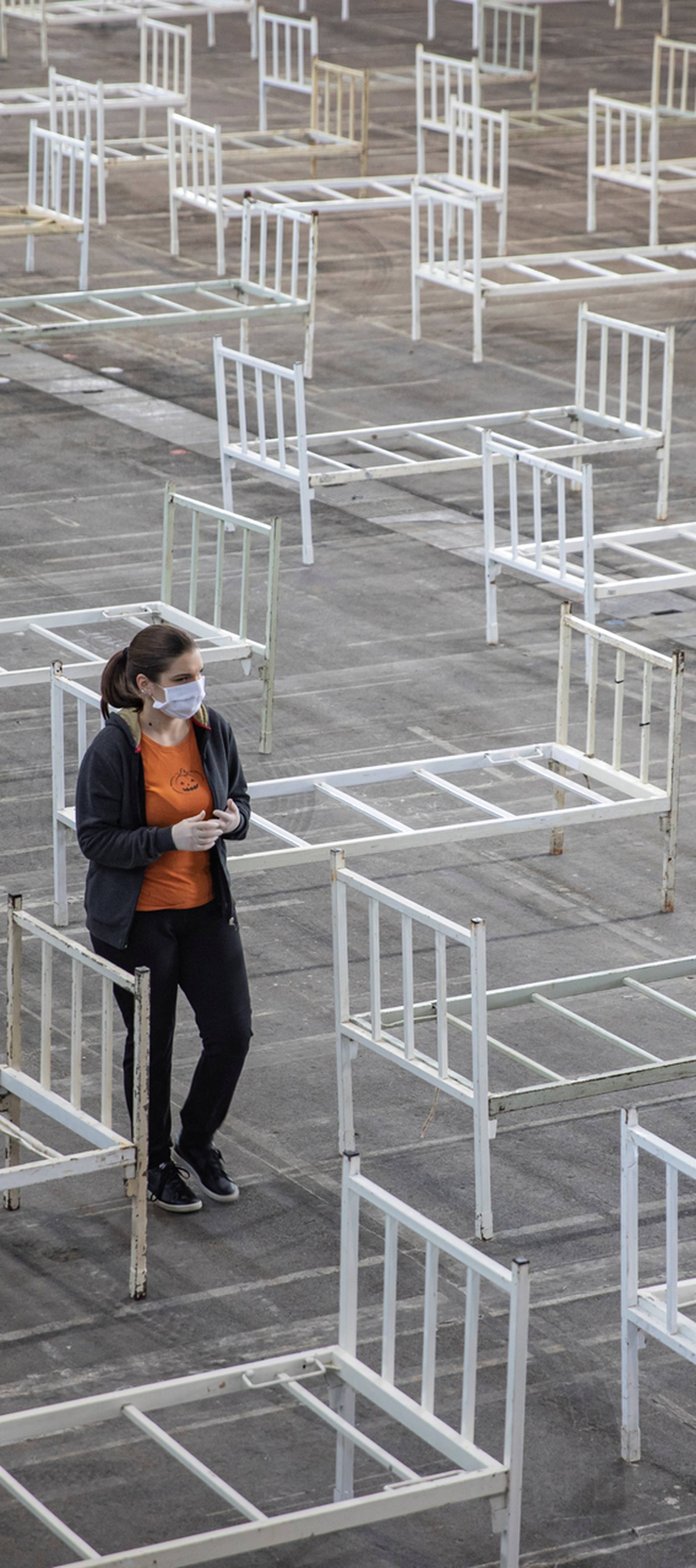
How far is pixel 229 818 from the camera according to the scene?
19.7 feet

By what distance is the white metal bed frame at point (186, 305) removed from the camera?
14219 mm

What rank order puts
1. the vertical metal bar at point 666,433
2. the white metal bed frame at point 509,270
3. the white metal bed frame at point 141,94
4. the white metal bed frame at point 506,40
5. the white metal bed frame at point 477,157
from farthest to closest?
1. the white metal bed frame at point 506,40
2. the white metal bed frame at point 141,94
3. the white metal bed frame at point 477,157
4. the white metal bed frame at point 509,270
5. the vertical metal bar at point 666,433

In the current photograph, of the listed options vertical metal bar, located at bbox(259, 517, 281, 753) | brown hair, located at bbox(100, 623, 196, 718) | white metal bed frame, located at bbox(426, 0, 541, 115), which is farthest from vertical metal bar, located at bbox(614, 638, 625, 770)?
white metal bed frame, located at bbox(426, 0, 541, 115)

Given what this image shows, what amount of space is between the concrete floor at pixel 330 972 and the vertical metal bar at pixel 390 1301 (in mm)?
452

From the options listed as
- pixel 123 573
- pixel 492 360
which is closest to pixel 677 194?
pixel 492 360

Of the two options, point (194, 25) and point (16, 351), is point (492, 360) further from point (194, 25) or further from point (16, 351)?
point (194, 25)

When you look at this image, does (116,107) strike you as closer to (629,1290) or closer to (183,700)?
(183,700)

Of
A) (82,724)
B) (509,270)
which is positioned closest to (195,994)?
(82,724)

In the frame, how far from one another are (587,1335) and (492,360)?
1102 centimetres

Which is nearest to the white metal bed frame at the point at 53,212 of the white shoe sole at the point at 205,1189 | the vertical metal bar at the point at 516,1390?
the white shoe sole at the point at 205,1189

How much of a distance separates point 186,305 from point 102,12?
8601mm

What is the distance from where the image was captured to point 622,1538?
4.94 meters

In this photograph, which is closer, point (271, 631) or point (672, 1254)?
point (672, 1254)

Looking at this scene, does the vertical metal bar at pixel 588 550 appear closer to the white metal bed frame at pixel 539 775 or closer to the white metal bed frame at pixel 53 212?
the white metal bed frame at pixel 539 775
